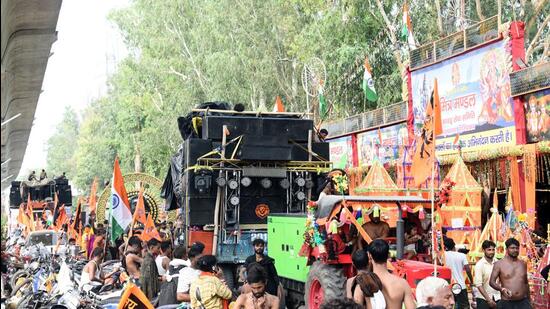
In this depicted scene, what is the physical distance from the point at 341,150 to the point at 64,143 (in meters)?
139

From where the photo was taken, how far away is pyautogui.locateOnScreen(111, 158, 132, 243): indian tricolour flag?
49.7 feet

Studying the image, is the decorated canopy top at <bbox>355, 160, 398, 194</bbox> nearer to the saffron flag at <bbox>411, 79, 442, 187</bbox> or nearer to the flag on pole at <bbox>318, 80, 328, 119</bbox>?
the flag on pole at <bbox>318, 80, 328, 119</bbox>

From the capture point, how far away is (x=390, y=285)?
7012 millimetres

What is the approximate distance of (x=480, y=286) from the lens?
11984 millimetres

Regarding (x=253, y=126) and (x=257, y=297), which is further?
(x=253, y=126)

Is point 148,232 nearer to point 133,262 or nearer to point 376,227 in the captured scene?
point 133,262

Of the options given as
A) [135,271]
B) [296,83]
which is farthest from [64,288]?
[296,83]

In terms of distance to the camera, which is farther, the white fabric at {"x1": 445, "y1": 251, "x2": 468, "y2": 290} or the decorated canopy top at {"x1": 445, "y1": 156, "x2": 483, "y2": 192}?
the decorated canopy top at {"x1": 445, "y1": 156, "x2": 483, "y2": 192}

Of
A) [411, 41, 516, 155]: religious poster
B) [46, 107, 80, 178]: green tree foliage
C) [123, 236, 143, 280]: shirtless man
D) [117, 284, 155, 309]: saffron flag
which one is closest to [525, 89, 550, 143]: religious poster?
[411, 41, 516, 155]: religious poster

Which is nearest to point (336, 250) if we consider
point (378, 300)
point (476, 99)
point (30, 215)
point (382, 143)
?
point (378, 300)

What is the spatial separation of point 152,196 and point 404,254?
13939 mm

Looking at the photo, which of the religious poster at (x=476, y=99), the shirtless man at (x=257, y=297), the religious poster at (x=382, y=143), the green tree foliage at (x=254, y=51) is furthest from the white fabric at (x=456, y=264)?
the green tree foliage at (x=254, y=51)

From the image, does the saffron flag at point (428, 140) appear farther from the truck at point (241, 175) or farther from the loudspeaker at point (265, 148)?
the truck at point (241, 175)

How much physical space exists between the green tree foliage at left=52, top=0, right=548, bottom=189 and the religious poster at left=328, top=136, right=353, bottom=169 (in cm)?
338
